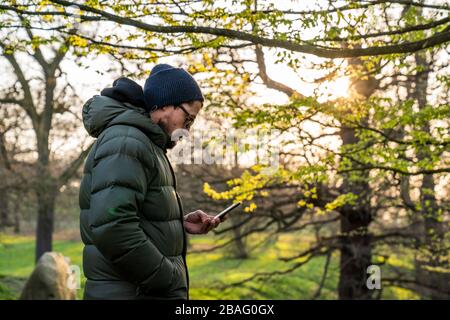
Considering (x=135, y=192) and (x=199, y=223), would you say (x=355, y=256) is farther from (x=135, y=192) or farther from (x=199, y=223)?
(x=135, y=192)

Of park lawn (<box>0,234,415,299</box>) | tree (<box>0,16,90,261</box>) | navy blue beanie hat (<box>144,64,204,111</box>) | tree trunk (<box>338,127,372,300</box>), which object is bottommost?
park lawn (<box>0,234,415,299</box>)

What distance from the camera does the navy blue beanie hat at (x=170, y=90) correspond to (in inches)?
104

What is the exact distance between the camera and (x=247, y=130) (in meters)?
7.79

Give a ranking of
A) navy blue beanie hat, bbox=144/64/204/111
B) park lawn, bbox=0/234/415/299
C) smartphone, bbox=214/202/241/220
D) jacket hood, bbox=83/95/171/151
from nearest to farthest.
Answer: jacket hood, bbox=83/95/171/151
navy blue beanie hat, bbox=144/64/204/111
smartphone, bbox=214/202/241/220
park lawn, bbox=0/234/415/299

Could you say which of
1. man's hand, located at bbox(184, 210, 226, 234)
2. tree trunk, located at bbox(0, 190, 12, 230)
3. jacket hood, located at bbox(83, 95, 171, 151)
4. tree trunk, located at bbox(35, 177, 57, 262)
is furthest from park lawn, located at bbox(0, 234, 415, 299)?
jacket hood, located at bbox(83, 95, 171, 151)

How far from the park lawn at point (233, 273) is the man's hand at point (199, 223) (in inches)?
411

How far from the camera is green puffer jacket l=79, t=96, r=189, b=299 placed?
2.29 metres

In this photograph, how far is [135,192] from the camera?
232 centimetres

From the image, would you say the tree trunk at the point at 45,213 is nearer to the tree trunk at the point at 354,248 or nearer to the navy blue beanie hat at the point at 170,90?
the tree trunk at the point at 354,248

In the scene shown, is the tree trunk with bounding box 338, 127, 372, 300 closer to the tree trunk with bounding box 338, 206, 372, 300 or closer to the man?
the tree trunk with bounding box 338, 206, 372, 300

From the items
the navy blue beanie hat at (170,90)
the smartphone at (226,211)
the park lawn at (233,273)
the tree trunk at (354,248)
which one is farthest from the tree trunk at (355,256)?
the navy blue beanie hat at (170,90)

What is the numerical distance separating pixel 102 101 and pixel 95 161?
345 millimetres

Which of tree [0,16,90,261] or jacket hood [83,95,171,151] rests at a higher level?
tree [0,16,90,261]

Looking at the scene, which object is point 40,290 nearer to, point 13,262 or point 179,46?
point 179,46
